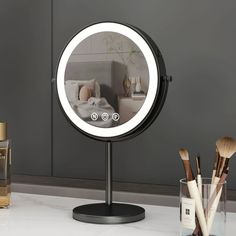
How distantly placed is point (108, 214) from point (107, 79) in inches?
9.8

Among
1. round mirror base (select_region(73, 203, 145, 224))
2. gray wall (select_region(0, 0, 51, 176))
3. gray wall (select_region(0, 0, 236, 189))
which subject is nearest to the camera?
round mirror base (select_region(73, 203, 145, 224))

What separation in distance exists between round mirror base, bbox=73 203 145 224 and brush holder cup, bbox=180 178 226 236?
0.14 m

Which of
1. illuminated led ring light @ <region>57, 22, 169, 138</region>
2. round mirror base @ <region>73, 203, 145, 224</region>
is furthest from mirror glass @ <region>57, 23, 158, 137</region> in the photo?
round mirror base @ <region>73, 203, 145, 224</region>

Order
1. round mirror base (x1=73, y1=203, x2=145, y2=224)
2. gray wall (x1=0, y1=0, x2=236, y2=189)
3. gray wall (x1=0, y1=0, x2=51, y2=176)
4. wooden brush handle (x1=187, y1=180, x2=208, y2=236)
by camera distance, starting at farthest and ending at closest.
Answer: gray wall (x1=0, y1=0, x2=51, y2=176) < gray wall (x1=0, y1=0, x2=236, y2=189) < round mirror base (x1=73, y1=203, x2=145, y2=224) < wooden brush handle (x1=187, y1=180, x2=208, y2=236)

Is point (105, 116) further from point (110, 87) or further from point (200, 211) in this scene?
point (200, 211)

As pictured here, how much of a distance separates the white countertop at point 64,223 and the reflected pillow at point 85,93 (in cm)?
23

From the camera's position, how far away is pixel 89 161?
123 cm

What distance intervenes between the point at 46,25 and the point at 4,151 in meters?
0.40

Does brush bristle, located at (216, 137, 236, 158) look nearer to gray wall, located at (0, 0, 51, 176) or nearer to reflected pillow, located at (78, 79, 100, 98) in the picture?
reflected pillow, located at (78, 79, 100, 98)

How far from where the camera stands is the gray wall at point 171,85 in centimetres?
110

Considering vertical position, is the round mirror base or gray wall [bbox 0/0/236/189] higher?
gray wall [bbox 0/0/236/189]

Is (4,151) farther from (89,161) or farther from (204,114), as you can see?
(204,114)

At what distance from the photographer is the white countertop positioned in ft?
2.75

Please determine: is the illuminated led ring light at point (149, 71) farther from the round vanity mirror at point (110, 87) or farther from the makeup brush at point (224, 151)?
the makeup brush at point (224, 151)
